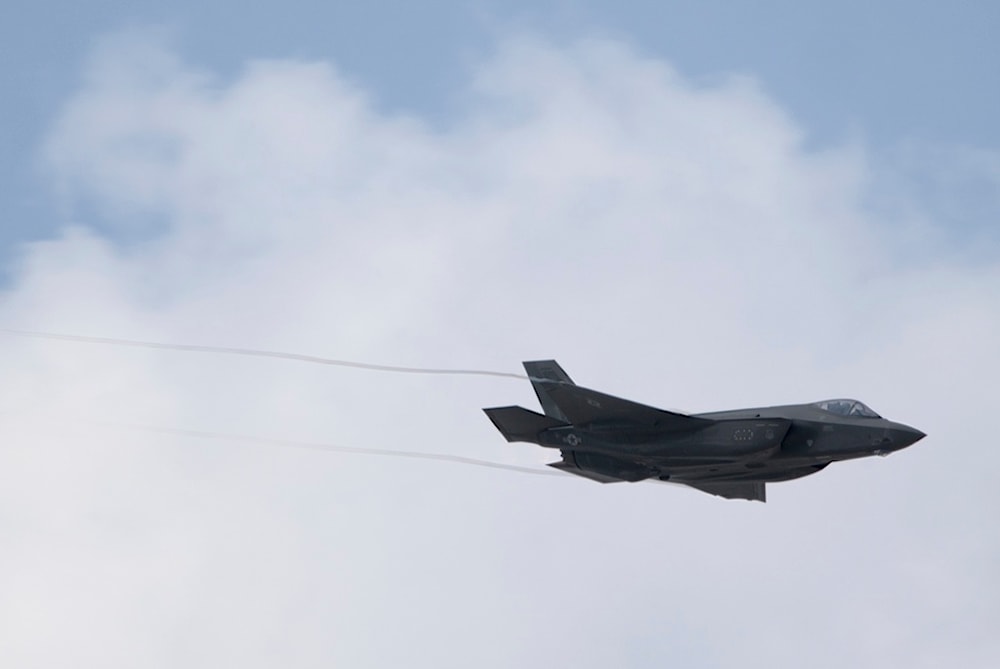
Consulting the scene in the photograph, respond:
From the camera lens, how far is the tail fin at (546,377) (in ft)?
170

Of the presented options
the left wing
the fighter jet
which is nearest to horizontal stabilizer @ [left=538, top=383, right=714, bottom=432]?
the fighter jet

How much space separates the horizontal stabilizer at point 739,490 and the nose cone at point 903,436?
5.84 metres

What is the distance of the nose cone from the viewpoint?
49.2 metres

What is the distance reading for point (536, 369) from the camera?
171 ft

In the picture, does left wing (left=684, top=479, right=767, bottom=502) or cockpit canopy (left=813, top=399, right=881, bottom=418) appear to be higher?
cockpit canopy (left=813, top=399, right=881, bottom=418)

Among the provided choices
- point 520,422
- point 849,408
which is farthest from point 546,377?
point 849,408

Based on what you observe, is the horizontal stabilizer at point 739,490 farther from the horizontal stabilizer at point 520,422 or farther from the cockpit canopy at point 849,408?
the horizontal stabilizer at point 520,422

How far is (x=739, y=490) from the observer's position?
54.7 m

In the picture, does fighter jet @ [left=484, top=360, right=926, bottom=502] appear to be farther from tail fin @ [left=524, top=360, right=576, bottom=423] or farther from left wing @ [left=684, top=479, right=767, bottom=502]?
left wing @ [left=684, top=479, right=767, bottom=502]

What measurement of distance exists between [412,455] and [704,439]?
29.1 ft

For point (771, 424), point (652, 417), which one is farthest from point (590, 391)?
point (771, 424)

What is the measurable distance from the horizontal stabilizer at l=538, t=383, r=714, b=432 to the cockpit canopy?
12.9 feet

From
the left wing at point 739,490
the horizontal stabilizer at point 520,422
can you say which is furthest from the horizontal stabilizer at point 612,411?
the left wing at point 739,490

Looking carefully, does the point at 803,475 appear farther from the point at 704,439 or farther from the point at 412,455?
the point at 412,455
